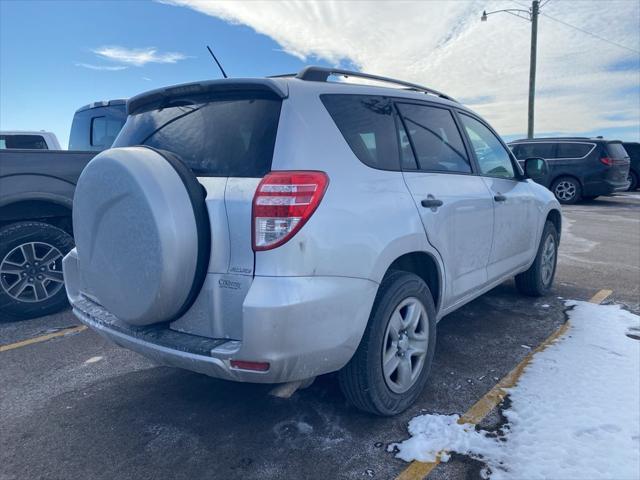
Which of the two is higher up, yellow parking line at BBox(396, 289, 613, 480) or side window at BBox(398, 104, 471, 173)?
side window at BBox(398, 104, 471, 173)

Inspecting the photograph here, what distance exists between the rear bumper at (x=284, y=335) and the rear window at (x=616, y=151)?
1412cm

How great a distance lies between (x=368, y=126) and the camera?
8.71 ft

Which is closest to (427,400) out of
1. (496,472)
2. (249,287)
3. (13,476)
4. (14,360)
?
(496,472)

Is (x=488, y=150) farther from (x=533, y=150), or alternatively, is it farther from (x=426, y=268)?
(x=533, y=150)

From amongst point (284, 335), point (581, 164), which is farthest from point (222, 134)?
point (581, 164)

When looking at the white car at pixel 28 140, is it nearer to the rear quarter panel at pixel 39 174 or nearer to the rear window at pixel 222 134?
the rear quarter panel at pixel 39 174

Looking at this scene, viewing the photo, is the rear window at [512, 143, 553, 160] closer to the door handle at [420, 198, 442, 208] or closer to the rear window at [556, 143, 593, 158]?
the rear window at [556, 143, 593, 158]

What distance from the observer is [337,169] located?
7.53 ft

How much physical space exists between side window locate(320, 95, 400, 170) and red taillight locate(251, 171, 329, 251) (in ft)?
1.49

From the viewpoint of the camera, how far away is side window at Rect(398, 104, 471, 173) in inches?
119

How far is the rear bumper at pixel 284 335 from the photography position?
80.7 inches

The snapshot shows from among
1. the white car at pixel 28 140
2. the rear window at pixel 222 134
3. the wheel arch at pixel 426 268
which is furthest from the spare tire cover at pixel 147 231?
the white car at pixel 28 140

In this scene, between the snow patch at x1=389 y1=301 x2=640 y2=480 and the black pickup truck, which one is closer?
the snow patch at x1=389 y1=301 x2=640 y2=480

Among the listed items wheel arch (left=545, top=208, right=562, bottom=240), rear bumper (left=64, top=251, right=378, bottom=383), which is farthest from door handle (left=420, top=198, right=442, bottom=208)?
wheel arch (left=545, top=208, right=562, bottom=240)
